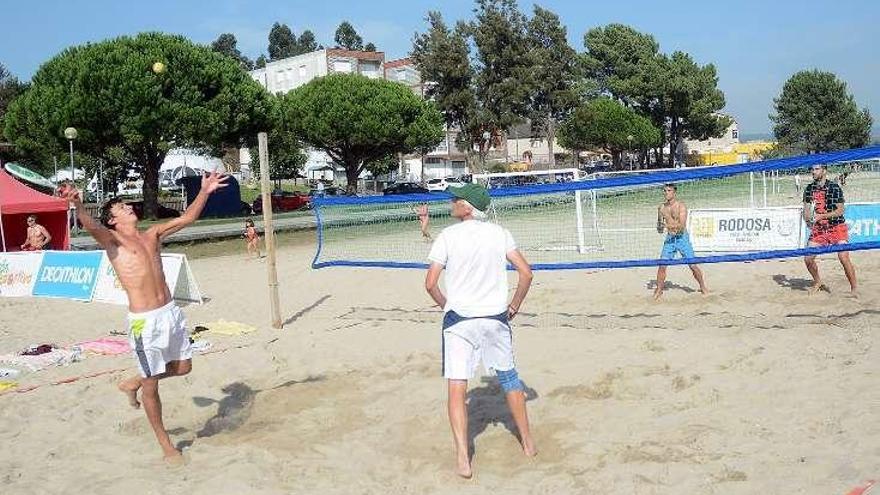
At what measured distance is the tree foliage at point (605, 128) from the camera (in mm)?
58594

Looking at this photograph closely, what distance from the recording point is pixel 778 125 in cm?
7419

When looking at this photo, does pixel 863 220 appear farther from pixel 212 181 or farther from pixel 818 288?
pixel 212 181

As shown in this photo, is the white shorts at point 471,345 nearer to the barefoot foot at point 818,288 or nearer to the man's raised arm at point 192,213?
the man's raised arm at point 192,213

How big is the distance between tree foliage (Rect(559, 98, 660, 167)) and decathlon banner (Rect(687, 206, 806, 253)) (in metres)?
45.7

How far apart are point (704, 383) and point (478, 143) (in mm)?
50835

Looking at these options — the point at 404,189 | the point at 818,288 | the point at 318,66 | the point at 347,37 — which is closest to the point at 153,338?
the point at 818,288

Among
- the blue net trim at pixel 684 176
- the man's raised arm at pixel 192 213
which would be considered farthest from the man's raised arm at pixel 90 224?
the blue net trim at pixel 684 176

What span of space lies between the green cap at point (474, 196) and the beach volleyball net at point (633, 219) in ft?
12.3

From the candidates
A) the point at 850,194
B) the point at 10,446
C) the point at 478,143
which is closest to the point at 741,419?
the point at 10,446

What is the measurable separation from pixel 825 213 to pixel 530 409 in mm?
4959

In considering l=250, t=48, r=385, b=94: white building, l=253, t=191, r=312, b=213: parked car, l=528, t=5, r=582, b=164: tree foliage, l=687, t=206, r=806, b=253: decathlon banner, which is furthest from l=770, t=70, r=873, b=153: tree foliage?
l=687, t=206, r=806, b=253: decathlon banner

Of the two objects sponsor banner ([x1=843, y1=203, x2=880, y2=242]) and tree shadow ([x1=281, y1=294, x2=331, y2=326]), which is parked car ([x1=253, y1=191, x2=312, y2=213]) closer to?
tree shadow ([x1=281, y1=294, x2=331, y2=326])

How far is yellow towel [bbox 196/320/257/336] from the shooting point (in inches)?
362

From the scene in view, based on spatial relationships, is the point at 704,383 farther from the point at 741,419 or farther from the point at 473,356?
the point at 473,356
